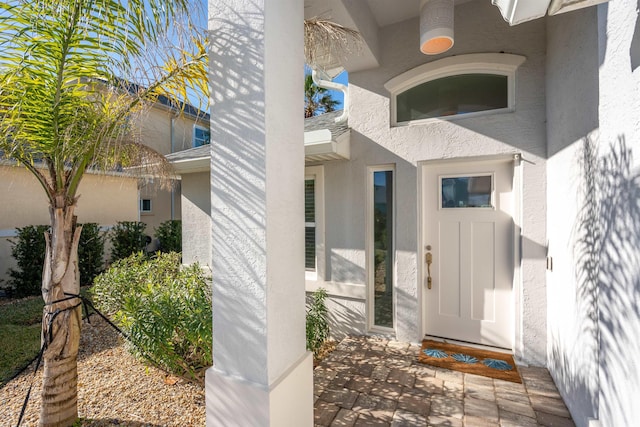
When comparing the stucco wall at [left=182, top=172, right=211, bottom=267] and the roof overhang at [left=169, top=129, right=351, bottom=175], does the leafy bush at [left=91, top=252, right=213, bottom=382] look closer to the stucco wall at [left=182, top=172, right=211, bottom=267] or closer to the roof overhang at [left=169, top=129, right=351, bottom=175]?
the stucco wall at [left=182, top=172, right=211, bottom=267]

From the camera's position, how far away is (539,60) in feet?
13.3

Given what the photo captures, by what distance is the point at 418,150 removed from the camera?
4727 millimetres

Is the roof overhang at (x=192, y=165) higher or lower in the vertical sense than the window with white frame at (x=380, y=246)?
higher

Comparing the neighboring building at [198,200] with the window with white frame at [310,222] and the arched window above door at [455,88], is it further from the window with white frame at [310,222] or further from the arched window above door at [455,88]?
the arched window above door at [455,88]

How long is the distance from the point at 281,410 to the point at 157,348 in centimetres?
204

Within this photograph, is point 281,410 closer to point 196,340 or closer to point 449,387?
point 196,340

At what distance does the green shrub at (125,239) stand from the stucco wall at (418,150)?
28.5 ft

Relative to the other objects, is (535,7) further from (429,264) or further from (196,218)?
(196,218)

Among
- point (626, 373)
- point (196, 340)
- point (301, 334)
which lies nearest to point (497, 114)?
point (626, 373)

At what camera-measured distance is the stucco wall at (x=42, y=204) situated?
29.1 feet

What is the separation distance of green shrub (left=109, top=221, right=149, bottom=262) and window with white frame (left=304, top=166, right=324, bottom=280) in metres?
7.84

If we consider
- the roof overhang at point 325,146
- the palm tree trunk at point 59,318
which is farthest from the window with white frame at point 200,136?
the palm tree trunk at point 59,318

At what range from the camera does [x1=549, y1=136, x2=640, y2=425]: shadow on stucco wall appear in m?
1.77

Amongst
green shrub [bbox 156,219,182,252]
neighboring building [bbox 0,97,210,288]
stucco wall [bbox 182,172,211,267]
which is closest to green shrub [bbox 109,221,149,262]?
neighboring building [bbox 0,97,210,288]
